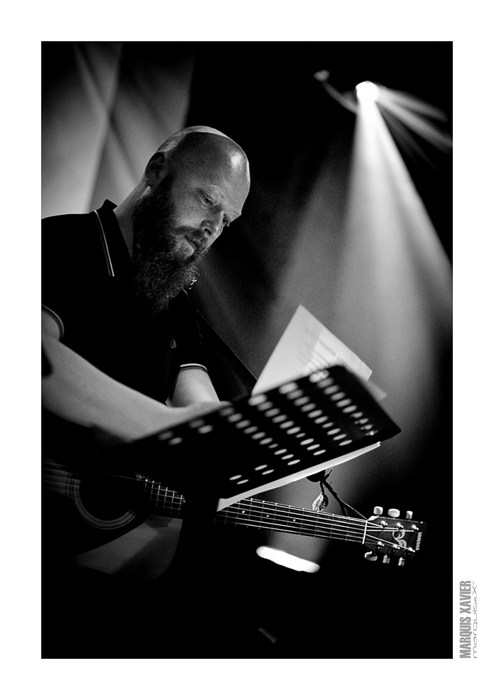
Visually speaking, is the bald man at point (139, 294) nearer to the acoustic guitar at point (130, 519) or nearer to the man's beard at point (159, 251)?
the man's beard at point (159, 251)

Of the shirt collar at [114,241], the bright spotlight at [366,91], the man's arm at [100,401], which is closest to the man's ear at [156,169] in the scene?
the shirt collar at [114,241]

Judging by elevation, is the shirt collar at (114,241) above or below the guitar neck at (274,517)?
above

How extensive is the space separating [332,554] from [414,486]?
0.85 ft

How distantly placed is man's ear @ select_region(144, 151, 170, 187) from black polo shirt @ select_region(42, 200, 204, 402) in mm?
109

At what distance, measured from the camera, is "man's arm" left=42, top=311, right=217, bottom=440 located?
1654mm

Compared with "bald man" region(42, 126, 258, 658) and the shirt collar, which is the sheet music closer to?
"bald man" region(42, 126, 258, 658)

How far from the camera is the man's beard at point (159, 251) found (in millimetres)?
1722

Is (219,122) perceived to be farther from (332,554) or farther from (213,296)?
(332,554)

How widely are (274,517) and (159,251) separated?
0.66m

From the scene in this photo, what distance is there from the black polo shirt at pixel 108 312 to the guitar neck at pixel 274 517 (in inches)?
8.8
